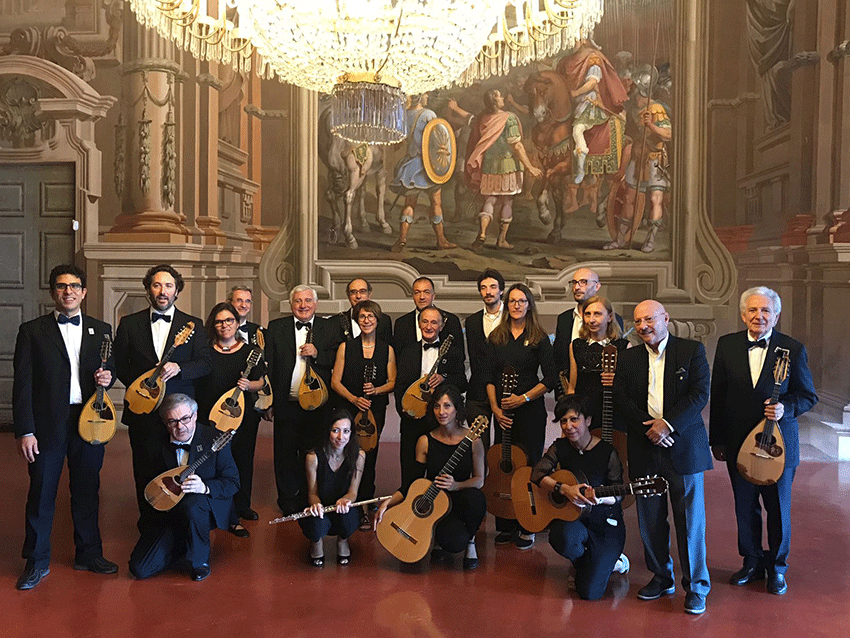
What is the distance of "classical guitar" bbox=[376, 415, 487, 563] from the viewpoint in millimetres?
4695

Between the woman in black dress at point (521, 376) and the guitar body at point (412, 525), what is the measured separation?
0.71 meters

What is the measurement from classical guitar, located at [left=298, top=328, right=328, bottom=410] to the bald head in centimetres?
231

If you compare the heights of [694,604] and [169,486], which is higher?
[169,486]

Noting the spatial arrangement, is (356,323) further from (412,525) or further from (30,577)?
(30,577)

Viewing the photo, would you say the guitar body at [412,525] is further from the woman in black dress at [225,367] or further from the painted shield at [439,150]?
the painted shield at [439,150]

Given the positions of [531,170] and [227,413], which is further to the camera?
[531,170]

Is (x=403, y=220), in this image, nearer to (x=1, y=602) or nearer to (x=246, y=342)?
(x=246, y=342)

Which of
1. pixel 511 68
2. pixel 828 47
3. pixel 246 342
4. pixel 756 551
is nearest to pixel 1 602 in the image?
pixel 246 342

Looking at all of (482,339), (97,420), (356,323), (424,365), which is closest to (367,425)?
(424,365)

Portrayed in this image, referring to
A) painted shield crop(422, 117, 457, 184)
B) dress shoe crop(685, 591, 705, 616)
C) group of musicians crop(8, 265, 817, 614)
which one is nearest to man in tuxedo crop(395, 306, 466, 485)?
group of musicians crop(8, 265, 817, 614)

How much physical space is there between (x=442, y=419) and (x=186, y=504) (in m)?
1.50

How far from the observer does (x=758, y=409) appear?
14.4 ft

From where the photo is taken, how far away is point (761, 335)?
14.5 ft

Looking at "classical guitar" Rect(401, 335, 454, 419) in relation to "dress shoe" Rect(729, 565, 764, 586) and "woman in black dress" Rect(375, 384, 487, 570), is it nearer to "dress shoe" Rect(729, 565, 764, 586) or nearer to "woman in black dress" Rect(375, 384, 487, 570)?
"woman in black dress" Rect(375, 384, 487, 570)
